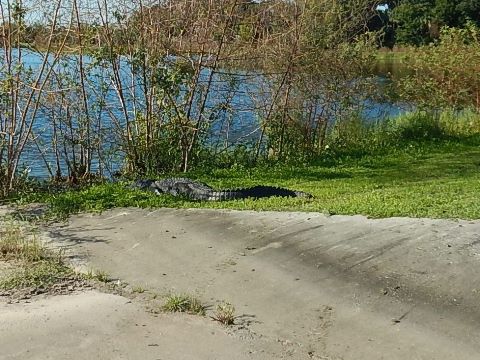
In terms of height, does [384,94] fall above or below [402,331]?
above

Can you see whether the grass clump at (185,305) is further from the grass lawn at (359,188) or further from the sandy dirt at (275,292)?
the grass lawn at (359,188)

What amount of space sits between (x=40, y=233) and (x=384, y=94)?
10.4m

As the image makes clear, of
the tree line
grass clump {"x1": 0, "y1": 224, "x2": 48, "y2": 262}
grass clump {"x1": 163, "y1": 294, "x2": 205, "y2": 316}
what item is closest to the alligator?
grass clump {"x1": 0, "y1": 224, "x2": 48, "y2": 262}

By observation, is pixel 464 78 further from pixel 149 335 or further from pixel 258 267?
pixel 149 335

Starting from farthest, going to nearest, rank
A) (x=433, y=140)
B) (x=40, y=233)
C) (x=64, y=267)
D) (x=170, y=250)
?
(x=433, y=140) < (x=40, y=233) < (x=170, y=250) < (x=64, y=267)

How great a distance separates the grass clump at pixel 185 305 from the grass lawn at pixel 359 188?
2.70 meters

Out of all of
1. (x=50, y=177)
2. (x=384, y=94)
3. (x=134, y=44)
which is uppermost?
(x=134, y=44)

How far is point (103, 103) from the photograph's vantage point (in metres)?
10.1

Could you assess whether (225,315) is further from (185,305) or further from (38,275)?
(38,275)

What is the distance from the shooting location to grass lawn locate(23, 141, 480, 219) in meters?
7.24

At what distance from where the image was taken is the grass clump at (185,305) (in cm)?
465

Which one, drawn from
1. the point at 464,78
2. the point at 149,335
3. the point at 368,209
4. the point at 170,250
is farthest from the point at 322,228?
the point at 464,78

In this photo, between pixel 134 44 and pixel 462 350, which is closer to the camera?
pixel 462 350

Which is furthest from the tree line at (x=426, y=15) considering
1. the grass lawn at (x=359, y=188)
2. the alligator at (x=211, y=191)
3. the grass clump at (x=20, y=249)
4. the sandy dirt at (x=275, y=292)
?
the grass clump at (x=20, y=249)
